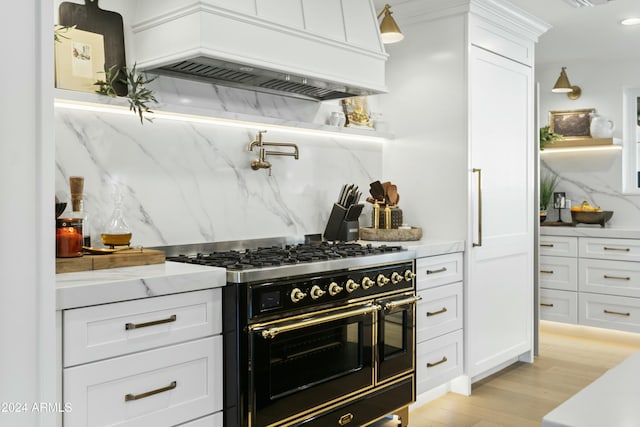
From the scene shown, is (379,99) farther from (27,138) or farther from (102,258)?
(27,138)

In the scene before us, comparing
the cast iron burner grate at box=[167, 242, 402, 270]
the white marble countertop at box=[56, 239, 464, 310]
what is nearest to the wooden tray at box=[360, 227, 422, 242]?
the cast iron burner grate at box=[167, 242, 402, 270]

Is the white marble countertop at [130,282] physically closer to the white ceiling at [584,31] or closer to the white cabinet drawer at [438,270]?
the white cabinet drawer at [438,270]

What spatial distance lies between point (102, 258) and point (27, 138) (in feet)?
2.69

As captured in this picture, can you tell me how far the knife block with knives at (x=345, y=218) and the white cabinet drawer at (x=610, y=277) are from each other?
2644 millimetres

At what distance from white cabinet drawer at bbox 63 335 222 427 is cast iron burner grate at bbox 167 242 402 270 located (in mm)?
340

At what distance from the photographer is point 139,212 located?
269 cm

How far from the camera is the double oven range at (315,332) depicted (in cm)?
225

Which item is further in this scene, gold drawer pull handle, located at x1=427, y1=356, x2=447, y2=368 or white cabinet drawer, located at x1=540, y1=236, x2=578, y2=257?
white cabinet drawer, located at x1=540, y1=236, x2=578, y2=257

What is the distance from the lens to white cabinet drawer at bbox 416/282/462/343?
3248 mm

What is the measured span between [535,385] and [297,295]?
7.14ft

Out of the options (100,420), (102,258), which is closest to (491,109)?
(102,258)

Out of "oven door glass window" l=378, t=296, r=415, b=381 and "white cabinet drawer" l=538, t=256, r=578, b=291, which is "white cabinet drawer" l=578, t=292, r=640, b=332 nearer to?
"white cabinet drawer" l=538, t=256, r=578, b=291

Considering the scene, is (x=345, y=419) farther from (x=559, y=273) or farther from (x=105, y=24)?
(x=559, y=273)

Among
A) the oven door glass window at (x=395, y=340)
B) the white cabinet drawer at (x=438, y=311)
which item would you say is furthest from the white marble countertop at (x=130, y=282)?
the white cabinet drawer at (x=438, y=311)
